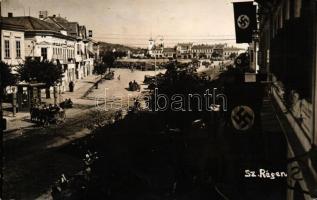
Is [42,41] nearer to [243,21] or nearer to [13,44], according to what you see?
[13,44]

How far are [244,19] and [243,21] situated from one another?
0.30 ft

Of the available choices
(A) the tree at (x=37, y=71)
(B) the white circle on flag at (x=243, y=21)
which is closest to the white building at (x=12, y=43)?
(A) the tree at (x=37, y=71)

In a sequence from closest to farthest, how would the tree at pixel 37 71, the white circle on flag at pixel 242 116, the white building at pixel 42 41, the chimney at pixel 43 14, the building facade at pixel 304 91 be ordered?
the building facade at pixel 304 91
the white circle on flag at pixel 242 116
the tree at pixel 37 71
the white building at pixel 42 41
the chimney at pixel 43 14

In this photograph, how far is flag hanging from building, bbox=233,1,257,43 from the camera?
12.6 m

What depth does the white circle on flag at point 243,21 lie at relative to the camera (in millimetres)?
12820

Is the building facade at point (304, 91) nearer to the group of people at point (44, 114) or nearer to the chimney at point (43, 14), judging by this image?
the group of people at point (44, 114)

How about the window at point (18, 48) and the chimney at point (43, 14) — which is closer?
the window at point (18, 48)

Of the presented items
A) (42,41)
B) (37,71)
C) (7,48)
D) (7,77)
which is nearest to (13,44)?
(7,48)

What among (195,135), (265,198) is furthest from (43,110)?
(265,198)

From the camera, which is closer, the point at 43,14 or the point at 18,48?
the point at 18,48

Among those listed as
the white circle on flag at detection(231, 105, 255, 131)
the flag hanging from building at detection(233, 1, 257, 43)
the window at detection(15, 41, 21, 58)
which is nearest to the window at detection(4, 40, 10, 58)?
the window at detection(15, 41, 21, 58)

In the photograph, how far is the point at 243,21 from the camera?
1300 centimetres

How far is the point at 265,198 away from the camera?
358 inches

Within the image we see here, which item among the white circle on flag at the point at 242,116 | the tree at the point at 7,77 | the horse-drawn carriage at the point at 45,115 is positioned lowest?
the horse-drawn carriage at the point at 45,115
